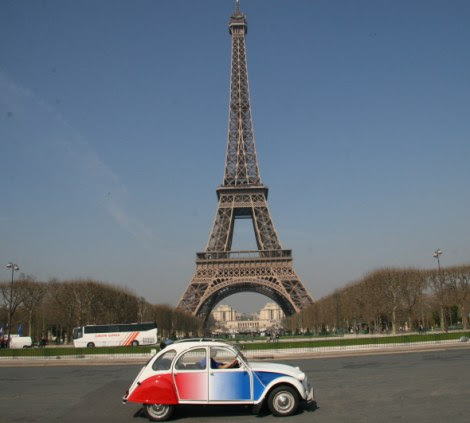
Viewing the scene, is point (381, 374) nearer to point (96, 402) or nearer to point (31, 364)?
point (96, 402)

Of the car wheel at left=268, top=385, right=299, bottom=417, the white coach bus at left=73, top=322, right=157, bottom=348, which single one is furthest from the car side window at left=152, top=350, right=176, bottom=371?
the white coach bus at left=73, top=322, right=157, bottom=348

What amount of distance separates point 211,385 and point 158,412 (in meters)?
1.30

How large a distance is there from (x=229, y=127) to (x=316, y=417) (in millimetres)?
83601

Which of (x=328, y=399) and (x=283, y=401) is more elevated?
(x=283, y=401)

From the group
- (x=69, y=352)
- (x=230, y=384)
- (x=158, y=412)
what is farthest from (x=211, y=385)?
(x=69, y=352)

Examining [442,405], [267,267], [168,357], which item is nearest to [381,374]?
[442,405]

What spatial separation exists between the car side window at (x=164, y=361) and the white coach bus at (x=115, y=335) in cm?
4501

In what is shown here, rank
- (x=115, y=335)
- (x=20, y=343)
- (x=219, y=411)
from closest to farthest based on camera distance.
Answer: (x=219, y=411) → (x=115, y=335) → (x=20, y=343)


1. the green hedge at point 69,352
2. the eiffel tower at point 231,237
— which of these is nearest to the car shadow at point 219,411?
the green hedge at point 69,352

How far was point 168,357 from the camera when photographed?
11.8 metres

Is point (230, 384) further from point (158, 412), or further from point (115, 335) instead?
point (115, 335)

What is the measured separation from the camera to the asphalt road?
1142 cm

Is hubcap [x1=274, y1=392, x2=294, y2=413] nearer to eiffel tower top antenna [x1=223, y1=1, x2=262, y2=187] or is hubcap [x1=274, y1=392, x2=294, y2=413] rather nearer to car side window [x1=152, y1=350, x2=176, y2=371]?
car side window [x1=152, y1=350, x2=176, y2=371]

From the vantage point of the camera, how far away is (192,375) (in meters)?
11.6
